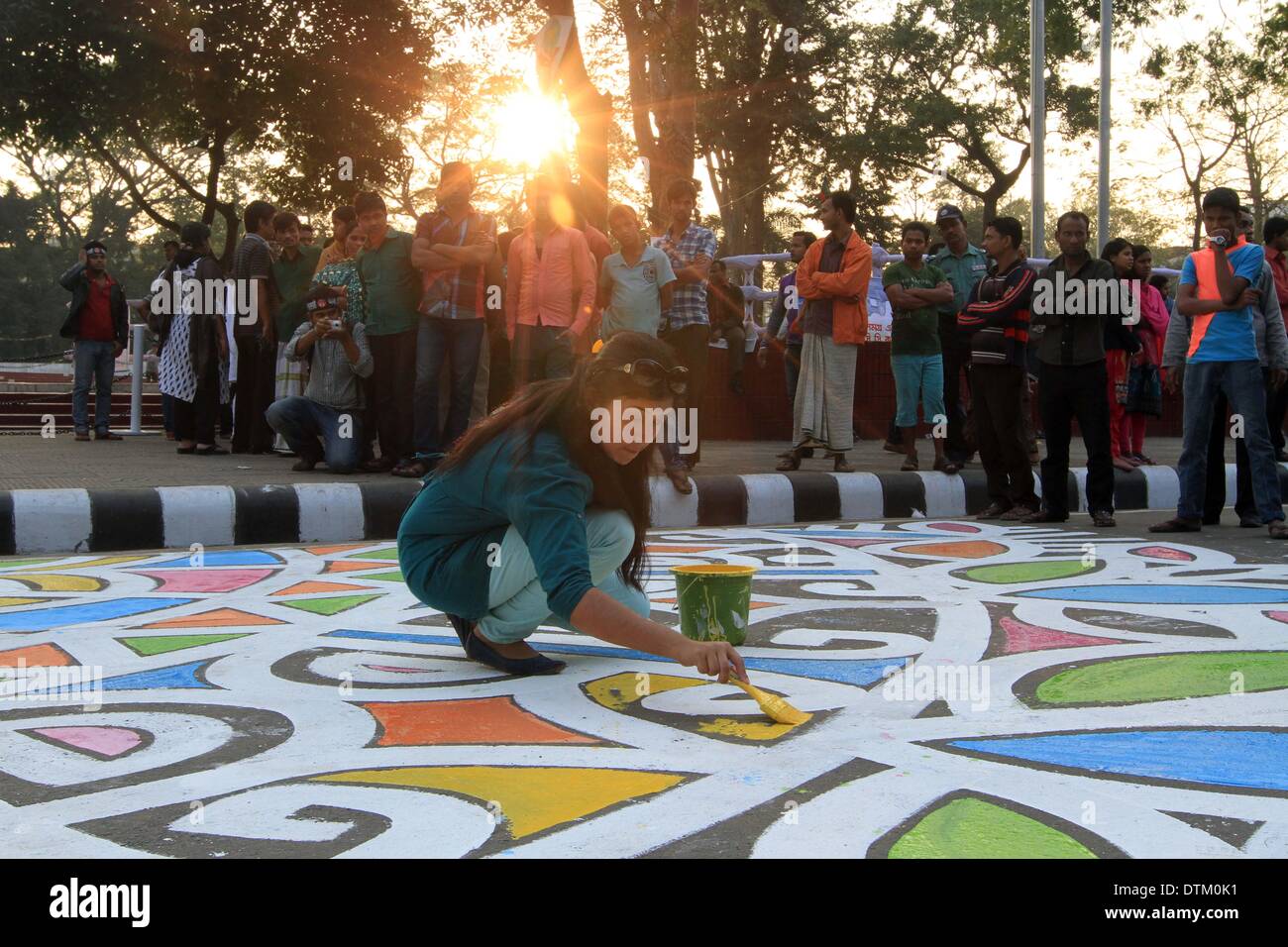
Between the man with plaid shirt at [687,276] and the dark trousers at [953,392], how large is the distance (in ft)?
6.73

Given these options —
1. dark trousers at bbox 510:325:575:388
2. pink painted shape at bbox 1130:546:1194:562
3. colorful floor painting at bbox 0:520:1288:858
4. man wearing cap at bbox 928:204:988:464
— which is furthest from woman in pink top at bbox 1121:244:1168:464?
colorful floor painting at bbox 0:520:1288:858

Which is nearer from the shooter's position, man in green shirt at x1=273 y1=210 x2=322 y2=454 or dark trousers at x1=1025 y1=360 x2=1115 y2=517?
dark trousers at x1=1025 y1=360 x2=1115 y2=517

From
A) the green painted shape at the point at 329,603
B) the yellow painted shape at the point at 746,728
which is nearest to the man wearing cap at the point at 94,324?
the green painted shape at the point at 329,603

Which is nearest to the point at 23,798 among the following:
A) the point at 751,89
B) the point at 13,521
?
the point at 13,521

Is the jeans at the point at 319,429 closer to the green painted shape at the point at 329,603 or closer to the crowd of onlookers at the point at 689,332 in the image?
the crowd of onlookers at the point at 689,332

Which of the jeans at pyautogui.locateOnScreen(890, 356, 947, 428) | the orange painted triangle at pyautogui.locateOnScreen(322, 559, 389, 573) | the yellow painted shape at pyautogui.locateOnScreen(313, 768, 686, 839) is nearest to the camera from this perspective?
the yellow painted shape at pyautogui.locateOnScreen(313, 768, 686, 839)

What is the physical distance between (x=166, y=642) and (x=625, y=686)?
1.51 metres

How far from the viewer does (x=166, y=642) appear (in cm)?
412

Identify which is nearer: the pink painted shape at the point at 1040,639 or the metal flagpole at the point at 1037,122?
the pink painted shape at the point at 1040,639

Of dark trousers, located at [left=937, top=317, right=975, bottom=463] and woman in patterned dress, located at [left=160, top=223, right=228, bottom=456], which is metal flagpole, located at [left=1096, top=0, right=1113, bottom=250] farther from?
woman in patterned dress, located at [left=160, top=223, right=228, bottom=456]

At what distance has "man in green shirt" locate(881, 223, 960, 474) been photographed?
8867 mm

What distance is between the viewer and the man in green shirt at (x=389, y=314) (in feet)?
26.6

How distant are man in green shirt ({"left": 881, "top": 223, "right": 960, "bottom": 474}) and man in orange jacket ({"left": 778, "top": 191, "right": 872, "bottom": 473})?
452 millimetres

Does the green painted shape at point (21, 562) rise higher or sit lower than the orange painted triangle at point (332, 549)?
lower
